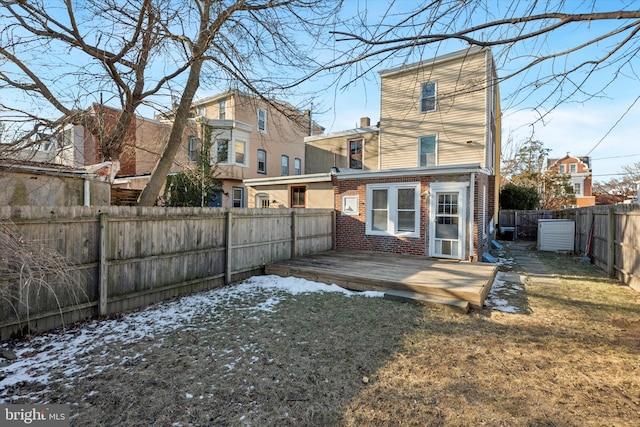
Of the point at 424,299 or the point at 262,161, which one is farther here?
the point at 262,161

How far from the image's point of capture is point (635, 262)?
6.32 metres

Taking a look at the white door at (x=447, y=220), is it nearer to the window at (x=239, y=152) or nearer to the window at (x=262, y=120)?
the window at (x=239, y=152)

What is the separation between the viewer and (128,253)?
4.99m

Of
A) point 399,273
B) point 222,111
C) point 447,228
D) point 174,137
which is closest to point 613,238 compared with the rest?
point 447,228

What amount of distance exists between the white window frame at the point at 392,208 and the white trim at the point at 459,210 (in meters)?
0.39

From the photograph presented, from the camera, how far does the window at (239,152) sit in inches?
677

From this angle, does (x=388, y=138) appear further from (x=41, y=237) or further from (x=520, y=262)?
(x=41, y=237)

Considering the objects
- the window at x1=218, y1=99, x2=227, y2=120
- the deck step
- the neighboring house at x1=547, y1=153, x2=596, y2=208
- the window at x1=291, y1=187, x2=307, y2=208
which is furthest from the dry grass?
the neighboring house at x1=547, y1=153, x2=596, y2=208

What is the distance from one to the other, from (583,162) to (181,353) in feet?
156

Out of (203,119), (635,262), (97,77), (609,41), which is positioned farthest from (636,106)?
(203,119)

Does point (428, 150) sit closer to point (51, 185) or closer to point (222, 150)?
point (222, 150)

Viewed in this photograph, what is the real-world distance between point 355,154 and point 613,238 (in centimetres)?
1136

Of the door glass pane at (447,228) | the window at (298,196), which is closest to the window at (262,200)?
the window at (298,196)

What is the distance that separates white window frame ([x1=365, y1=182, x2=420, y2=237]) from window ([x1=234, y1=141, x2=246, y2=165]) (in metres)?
9.79
